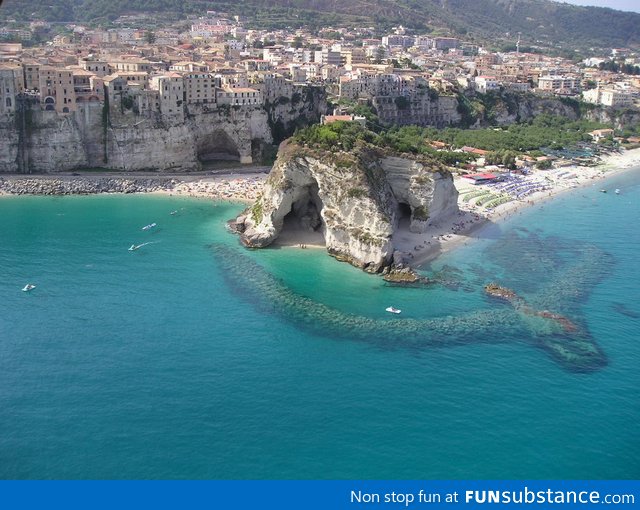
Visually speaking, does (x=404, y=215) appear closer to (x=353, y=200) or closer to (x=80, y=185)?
(x=353, y=200)

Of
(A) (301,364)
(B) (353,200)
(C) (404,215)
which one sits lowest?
(A) (301,364)

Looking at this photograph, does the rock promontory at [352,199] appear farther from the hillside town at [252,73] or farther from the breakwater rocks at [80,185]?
the hillside town at [252,73]

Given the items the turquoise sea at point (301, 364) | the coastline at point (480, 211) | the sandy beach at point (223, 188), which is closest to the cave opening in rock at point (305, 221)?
the turquoise sea at point (301, 364)

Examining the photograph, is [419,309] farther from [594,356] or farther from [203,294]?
[203,294]

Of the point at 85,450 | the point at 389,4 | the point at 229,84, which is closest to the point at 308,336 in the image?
the point at 85,450

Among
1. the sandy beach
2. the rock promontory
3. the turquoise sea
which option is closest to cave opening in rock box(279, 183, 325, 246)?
the rock promontory

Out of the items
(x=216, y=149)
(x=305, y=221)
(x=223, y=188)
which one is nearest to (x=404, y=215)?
(x=305, y=221)

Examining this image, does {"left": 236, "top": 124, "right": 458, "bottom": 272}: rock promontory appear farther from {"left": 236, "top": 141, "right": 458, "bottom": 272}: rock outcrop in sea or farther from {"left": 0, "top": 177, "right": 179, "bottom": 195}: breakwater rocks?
{"left": 0, "top": 177, "right": 179, "bottom": 195}: breakwater rocks
